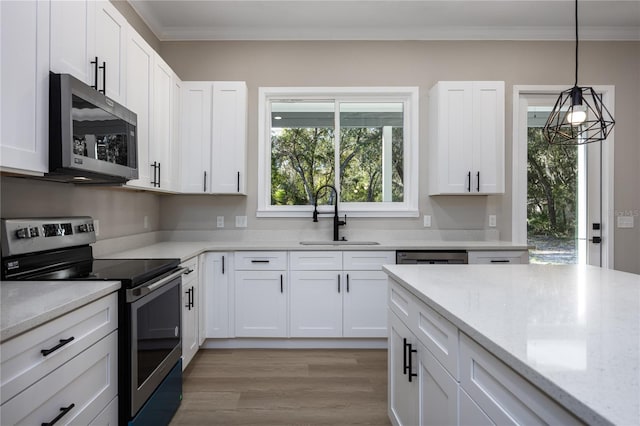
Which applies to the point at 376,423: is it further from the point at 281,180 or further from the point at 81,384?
the point at 281,180

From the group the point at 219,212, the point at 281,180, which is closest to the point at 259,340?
the point at 219,212

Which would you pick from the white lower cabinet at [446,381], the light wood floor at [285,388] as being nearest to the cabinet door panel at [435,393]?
the white lower cabinet at [446,381]

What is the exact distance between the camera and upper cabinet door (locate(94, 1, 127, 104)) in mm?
1929

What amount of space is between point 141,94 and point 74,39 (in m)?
0.76

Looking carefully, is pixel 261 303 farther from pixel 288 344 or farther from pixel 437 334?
pixel 437 334

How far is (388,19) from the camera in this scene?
333 cm

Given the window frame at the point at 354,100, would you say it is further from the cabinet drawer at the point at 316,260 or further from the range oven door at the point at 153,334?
the range oven door at the point at 153,334

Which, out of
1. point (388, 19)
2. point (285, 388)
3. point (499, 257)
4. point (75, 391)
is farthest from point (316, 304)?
point (388, 19)

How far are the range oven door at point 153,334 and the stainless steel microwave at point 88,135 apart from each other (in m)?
0.63

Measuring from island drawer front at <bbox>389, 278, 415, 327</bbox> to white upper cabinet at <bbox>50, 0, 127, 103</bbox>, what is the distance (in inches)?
72.2

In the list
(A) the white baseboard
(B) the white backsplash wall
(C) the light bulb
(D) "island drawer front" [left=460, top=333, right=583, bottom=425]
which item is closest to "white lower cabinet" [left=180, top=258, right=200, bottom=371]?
(A) the white baseboard

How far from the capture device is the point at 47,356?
1.05m

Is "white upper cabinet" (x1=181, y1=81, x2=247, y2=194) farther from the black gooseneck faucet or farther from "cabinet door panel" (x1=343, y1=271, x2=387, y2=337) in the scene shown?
"cabinet door panel" (x1=343, y1=271, x2=387, y2=337)

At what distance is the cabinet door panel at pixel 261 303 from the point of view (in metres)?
2.99
